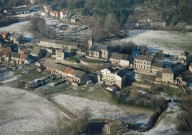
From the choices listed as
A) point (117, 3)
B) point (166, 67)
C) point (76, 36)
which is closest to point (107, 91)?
point (166, 67)

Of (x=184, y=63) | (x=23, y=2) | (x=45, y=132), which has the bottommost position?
(x=45, y=132)

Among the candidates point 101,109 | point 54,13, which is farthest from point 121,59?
point 54,13

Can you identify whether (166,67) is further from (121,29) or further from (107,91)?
(121,29)

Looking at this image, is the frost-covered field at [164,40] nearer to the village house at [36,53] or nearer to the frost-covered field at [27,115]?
the village house at [36,53]

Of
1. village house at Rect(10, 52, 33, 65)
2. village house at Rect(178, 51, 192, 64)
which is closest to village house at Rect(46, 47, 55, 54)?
village house at Rect(10, 52, 33, 65)

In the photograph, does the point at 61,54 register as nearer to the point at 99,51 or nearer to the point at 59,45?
the point at 59,45

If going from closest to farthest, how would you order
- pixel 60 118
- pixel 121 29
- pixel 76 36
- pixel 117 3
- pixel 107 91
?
pixel 60 118 → pixel 107 91 → pixel 76 36 → pixel 121 29 → pixel 117 3
